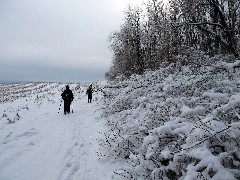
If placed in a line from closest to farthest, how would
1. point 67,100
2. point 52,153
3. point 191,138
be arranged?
1. point 191,138
2. point 52,153
3. point 67,100

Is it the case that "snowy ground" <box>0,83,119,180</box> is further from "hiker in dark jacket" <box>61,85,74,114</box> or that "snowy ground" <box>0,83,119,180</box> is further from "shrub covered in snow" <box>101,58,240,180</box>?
"hiker in dark jacket" <box>61,85,74,114</box>

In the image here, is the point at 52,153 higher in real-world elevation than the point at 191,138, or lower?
lower

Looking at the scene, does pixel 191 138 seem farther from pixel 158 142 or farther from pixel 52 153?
pixel 52 153

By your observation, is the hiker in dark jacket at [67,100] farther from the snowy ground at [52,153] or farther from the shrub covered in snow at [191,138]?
the shrub covered in snow at [191,138]

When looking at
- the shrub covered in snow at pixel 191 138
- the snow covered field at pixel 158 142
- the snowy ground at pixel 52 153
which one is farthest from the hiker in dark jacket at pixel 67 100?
the shrub covered in snow at pixel 191 138

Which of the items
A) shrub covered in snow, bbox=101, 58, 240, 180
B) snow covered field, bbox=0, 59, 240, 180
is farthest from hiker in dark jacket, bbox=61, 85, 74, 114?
shrub covered in snow, bbox=101, 58, 240, 180

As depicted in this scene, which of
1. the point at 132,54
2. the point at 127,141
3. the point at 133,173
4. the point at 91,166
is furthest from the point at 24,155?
the point at 132,54

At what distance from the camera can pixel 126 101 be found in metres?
12.4

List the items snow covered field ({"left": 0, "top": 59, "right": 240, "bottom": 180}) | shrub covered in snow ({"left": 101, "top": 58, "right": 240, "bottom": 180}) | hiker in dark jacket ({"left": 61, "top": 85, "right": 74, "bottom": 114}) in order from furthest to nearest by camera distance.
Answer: hiker in dark jacket ({"left": 61, "top": 85, "right": 74, "bottom": 114}) → snow covered field ({"left": 0, "top": 59, "right": 240, "bottom": 180}) → shrub covered in snow ({"left": 101, "top": 58, "right": 240, "bottom": 180})

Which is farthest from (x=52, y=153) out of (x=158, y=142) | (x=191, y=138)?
(x=191, y=138)

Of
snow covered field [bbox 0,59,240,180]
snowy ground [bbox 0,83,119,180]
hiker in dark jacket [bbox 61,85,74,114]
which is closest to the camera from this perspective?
snow covered field [bbox 0,59,240,180]

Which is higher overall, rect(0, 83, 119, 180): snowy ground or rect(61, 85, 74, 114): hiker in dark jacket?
rect(61, 85, 74, 114): hiker in dark jacket

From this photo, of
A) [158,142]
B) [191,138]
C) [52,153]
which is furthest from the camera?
[52,153]

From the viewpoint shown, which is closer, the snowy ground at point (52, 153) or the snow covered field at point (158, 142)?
the snow covered field at point (158, 142)
